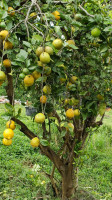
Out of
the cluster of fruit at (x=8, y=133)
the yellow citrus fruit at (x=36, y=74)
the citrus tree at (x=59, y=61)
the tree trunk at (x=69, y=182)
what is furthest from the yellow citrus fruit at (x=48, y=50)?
the tree trunk at (x=69, y=182)

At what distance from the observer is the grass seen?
2456 mm

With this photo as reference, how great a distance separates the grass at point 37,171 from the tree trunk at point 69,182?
16cm

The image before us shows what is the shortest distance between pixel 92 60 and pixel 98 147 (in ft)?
9.89

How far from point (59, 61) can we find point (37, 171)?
2209 mm

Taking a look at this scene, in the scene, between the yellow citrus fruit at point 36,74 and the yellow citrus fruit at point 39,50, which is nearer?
the yellow citrus fruit at point 39,50

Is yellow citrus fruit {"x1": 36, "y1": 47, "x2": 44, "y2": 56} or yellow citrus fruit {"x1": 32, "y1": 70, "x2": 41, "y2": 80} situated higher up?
yellow citrus fruit {"x1": 36, "y1": 47, "x2": 44, "y2": 56}

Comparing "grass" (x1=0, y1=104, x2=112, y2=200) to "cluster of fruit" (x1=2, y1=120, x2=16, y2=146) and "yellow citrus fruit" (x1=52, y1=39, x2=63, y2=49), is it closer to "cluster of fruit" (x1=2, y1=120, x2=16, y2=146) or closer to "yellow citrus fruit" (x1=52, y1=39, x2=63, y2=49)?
"cluster of fruit" (x1=2, y1=120, x2=16, y2=146)

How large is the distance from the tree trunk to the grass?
0.16 m

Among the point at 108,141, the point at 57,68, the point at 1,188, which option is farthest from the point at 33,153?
the point at 57,68

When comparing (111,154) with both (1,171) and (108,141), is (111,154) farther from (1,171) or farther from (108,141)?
(1,171)

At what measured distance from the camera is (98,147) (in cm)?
420

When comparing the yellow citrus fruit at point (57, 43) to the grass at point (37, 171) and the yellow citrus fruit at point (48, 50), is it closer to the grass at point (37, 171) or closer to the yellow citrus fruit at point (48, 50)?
the yellow citrus fruit at point (48, 50)

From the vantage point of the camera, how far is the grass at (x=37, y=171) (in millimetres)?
2456

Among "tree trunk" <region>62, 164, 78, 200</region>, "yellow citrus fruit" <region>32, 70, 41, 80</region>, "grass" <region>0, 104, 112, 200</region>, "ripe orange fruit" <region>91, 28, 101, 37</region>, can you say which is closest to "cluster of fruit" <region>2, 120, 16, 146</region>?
"yellow citrus fruit" <region>32, 70, 41, 80</region>
